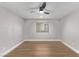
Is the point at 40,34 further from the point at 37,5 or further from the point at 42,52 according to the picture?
the point at 37,5

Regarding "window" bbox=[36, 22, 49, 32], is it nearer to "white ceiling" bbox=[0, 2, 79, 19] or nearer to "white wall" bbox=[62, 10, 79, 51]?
"white wall" bbox=[62, 10, 79, 51]

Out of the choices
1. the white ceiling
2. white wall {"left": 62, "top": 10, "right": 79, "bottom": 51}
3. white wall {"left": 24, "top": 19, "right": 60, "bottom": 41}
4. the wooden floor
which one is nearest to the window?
white wall {"left": 24, "top": 19, "right": 60, "bottom": 41}

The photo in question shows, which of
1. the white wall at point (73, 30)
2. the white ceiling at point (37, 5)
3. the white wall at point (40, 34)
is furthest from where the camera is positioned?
the white wall at point (40, 34)

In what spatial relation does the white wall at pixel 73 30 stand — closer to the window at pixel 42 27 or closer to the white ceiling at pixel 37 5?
the white ceiling at pixel 37 5

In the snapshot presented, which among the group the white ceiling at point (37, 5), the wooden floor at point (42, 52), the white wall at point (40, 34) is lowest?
the wooden floor at point (42, 52)

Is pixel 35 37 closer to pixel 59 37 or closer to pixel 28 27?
pixel 28 27

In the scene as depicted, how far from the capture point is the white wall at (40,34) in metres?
11.4

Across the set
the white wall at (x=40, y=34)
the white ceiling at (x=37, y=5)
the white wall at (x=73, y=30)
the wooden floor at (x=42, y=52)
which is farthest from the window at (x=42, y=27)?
the white ceiling at (x=37, y=5)

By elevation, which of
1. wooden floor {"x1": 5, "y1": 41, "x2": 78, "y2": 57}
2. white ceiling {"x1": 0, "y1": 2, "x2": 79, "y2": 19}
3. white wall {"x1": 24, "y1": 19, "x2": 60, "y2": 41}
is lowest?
wooden floor {"x1": 5, "y1": 41, "x2": 78, "y2": 57}

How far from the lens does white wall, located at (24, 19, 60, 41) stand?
11359 mm

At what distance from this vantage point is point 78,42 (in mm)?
5184

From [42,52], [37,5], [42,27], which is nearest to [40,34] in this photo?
[42,27]

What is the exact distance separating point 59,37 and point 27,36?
296cm

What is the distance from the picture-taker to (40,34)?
38.0 ft
